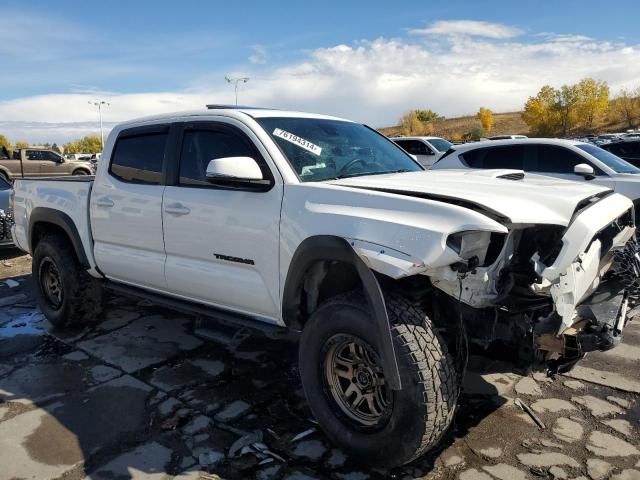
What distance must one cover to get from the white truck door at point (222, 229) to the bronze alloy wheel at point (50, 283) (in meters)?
1.88

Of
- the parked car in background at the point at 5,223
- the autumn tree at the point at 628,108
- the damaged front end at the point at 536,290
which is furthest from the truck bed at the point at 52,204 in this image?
the autumn tree at the point at 628,108

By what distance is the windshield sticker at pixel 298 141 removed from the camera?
3494mm

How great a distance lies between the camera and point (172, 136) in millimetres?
4016

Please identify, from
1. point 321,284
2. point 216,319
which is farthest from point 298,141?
point 216,319

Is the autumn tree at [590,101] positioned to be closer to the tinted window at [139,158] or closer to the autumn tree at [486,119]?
the autumn tree at [486,119]

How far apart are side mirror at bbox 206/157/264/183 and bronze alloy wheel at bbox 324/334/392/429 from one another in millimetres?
1076

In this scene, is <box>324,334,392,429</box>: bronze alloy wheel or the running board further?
the running board

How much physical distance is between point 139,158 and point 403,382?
289cm

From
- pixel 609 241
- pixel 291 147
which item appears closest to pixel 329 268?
pixel 291 147

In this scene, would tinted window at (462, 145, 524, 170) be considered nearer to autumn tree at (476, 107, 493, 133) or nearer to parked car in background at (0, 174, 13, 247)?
parked car in background at (0, 174, 13, 247)

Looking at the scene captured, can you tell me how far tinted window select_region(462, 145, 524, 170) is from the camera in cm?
841

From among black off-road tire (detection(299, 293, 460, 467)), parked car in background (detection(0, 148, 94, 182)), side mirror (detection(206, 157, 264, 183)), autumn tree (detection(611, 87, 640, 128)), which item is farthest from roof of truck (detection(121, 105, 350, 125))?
autumn tree (detection(611, 87, 640, 128))

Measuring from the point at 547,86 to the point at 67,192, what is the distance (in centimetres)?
8413

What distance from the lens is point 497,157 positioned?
856cm
